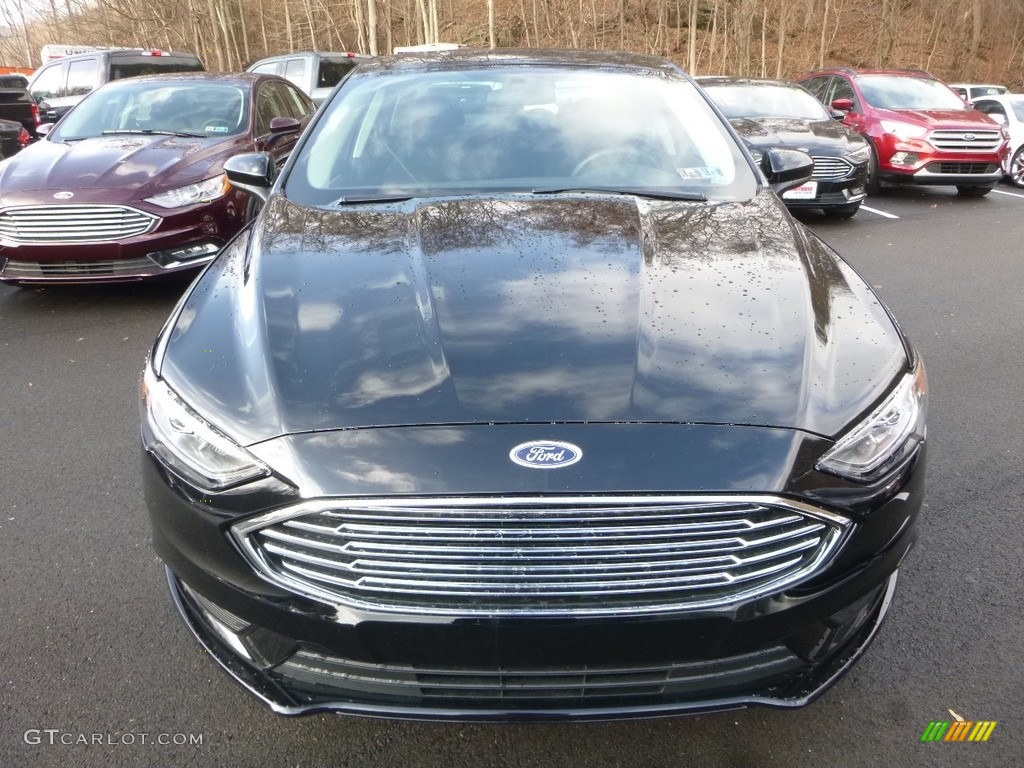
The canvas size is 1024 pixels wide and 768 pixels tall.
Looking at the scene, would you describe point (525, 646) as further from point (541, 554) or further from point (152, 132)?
point (152, 132)

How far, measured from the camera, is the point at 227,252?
2.80 m

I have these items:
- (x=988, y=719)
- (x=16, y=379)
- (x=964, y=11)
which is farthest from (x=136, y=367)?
(x=964, y=11)

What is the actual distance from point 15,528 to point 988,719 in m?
3.22

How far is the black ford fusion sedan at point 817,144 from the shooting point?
8953 mm

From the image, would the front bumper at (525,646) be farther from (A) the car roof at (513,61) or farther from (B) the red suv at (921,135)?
(B) the red suv at (921,135)

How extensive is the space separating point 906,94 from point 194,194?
10064mm

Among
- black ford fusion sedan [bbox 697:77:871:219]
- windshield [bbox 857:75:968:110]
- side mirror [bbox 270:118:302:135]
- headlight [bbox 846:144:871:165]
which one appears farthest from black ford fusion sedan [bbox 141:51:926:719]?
windshield [bbox 857:75:968:110]

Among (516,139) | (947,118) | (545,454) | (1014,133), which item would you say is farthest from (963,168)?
(545,454)

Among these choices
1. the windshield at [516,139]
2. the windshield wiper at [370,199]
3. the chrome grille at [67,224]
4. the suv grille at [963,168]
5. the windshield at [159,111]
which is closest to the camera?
the windshield wiper at [370,199]

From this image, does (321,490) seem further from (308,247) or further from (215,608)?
(308,247)

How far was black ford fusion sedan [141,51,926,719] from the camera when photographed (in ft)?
5.54

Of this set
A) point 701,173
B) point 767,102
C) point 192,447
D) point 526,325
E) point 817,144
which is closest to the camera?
point 192,447

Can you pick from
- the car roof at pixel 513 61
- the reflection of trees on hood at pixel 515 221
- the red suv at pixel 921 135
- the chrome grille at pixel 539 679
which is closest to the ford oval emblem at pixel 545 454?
the chrome grille at pixel 539 679

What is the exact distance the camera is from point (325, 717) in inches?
87.6
